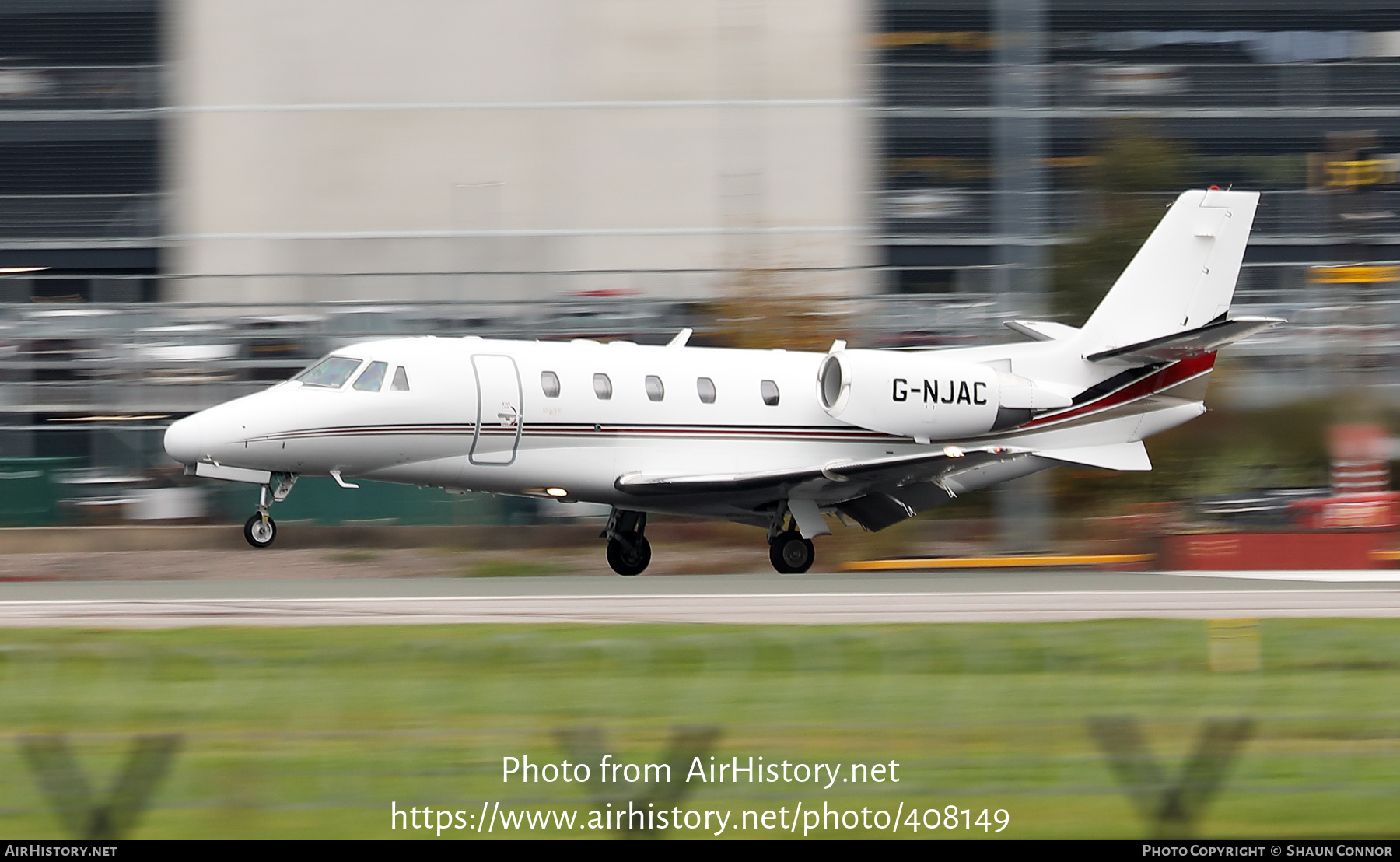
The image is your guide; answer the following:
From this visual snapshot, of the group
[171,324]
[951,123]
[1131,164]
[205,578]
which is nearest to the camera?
[205,578]

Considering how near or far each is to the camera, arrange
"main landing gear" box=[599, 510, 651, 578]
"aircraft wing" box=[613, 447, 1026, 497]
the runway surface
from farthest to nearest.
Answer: "main landing gear" box=[599, 510, 651, 578], "aircraft wing" box=[613, 447, 1026, 497], the runway surface

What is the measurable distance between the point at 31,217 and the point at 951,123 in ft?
66.1

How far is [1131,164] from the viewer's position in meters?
26.1

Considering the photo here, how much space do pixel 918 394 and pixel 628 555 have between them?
3946mm

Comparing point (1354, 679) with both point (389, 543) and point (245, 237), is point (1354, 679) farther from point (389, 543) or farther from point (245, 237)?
point (245, 237)

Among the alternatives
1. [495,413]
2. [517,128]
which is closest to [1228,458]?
[495,413]

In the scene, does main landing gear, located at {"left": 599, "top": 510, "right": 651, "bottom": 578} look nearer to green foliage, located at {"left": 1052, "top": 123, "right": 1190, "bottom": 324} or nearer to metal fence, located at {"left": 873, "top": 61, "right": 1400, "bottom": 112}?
green foliage, located at {"left": 1052, "top": 123, "right": 1190, "bottom": 324}

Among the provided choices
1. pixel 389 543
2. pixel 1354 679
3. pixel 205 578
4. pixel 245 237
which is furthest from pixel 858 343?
pixel 1354 679

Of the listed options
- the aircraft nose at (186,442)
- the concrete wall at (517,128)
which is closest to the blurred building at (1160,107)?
the concrete wall at (517,128)

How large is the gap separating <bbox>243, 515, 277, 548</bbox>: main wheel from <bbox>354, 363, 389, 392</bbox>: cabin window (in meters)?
1.73

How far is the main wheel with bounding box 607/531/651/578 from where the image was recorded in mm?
19672

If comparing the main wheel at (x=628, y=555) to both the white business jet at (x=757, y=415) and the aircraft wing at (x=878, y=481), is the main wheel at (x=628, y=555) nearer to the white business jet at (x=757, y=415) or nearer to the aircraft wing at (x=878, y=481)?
the white business jet at (x=757, y=415)

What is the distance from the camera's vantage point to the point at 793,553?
19.2m

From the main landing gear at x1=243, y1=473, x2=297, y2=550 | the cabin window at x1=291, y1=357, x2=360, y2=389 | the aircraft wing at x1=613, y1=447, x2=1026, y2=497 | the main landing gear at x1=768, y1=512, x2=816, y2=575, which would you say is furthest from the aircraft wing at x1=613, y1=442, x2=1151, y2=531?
the main landing gear at x1=243, y1=473, x2=297, y2=550
